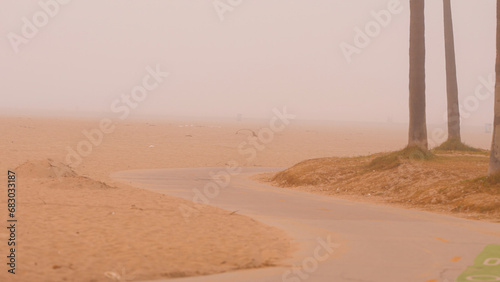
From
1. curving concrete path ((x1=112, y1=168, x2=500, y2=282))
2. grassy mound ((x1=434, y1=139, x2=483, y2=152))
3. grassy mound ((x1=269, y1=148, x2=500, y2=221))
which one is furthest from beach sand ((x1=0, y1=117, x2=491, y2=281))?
grassy mound ((x1=434, y1=139, x2=483, y2=152))

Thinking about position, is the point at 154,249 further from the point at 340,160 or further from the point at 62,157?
the point at 62,157

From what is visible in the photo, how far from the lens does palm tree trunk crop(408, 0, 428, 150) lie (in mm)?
25234

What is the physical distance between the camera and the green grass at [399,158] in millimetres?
24328

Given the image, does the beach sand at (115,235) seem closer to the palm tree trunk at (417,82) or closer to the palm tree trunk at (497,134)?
the palm tree trunk at (497,134)

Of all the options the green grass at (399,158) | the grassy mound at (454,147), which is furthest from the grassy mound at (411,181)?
the grassy mound at (454,147)

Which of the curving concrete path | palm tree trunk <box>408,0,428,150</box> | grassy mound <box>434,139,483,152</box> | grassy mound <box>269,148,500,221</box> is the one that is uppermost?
palm tree trunk <box>408,0,428,150</box>

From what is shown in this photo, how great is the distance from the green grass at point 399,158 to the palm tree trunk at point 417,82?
42 centimetres

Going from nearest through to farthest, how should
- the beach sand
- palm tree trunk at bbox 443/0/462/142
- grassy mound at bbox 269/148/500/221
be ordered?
the beach sand, grassy mound at bbox 269/148/500/221, palm tree trunk at bbox 443/0/462/142

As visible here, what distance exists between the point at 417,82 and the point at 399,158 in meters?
3.25

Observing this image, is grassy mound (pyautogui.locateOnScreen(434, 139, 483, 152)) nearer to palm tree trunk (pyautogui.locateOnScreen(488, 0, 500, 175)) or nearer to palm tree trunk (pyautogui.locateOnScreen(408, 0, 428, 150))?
palm tree trunk (pyautogui.locateOnScreen(408, 0, 428, 150))

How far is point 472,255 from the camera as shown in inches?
446

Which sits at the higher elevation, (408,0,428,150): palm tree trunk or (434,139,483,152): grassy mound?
(408,0,428,150): palm tree trunk

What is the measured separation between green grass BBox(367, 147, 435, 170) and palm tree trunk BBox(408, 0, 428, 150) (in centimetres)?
42

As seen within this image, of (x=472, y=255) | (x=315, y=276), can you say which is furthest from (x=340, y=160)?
(x=315, y=276)
